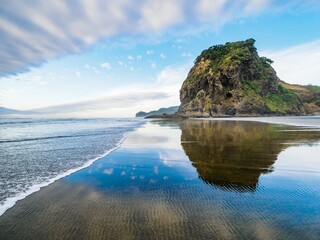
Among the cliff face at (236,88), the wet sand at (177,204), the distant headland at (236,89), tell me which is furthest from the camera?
the cliff face at (236,88)

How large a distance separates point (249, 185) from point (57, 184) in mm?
5751

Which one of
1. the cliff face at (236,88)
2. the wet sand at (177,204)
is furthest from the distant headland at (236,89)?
the wet sand at (177,204)

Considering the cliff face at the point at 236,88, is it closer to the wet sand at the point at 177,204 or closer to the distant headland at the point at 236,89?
the distant headland at the point at 236,89

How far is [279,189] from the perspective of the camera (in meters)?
6.32

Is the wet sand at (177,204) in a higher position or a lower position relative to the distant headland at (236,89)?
lower

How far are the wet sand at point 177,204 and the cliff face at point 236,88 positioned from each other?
104 meters

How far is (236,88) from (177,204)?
117m

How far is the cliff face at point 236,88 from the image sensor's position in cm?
11175

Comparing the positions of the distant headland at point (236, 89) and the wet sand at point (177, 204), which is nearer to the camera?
the wet sand at point (177, 204)

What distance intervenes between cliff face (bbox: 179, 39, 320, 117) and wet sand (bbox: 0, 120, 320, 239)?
103916mm

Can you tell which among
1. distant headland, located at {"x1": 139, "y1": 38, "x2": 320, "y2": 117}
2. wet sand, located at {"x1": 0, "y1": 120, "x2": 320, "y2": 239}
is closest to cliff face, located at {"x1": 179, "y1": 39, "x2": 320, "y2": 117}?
distant headland, located at {"x1": 139, "y1": 38, "x2": 320, "y2": 117}

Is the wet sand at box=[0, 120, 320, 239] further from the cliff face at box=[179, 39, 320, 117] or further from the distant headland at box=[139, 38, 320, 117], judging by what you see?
the distant headland at box=[139, 38, 320, 117]

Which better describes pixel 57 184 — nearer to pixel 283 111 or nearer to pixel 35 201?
pixel 35 201

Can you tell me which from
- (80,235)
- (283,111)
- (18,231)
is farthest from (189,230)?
(283,111)
